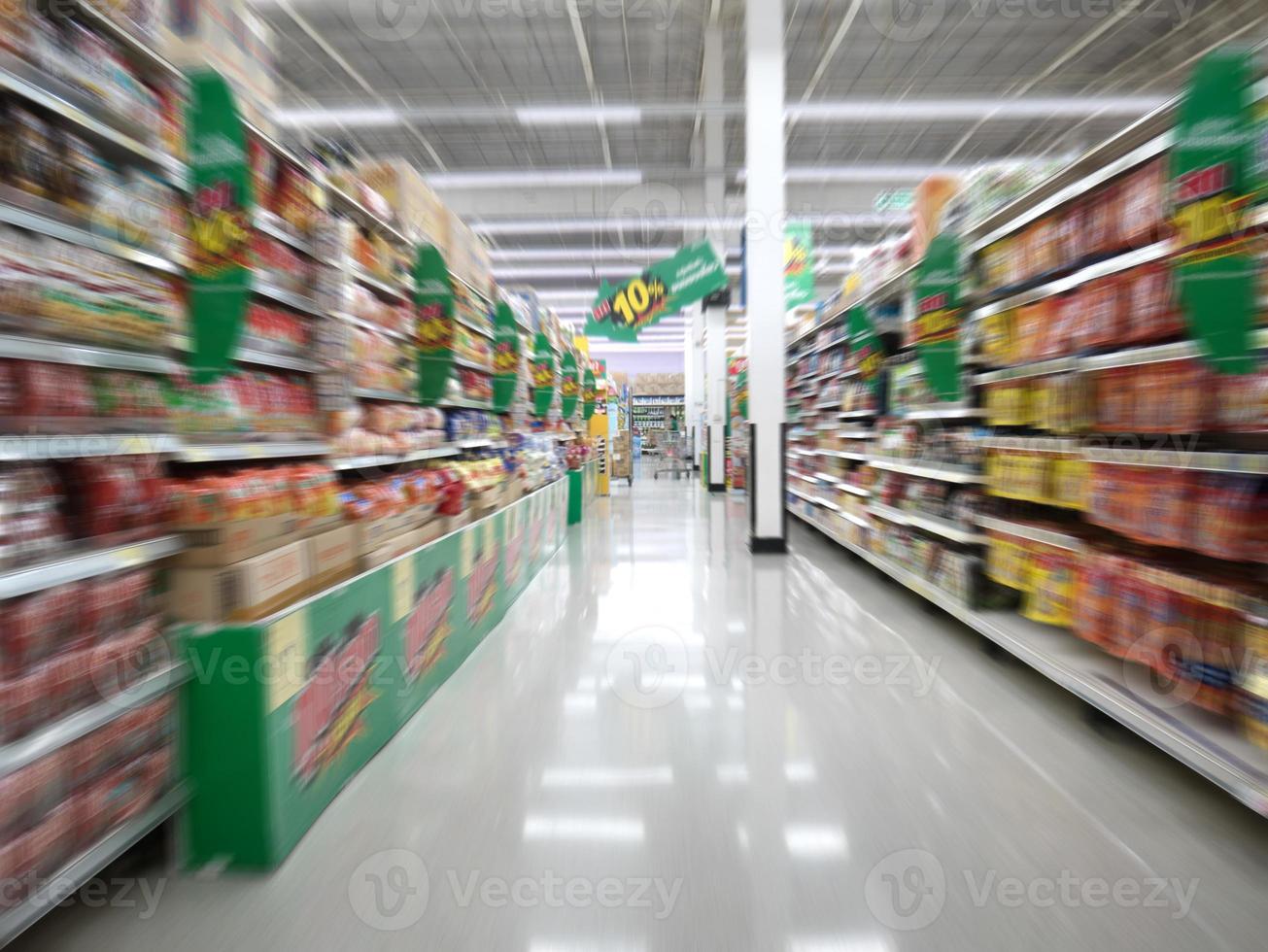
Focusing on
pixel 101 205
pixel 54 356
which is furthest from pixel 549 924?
pixel 101 205

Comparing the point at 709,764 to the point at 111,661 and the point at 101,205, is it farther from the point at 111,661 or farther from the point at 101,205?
the point at 101,205

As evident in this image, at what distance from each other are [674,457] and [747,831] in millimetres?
17099

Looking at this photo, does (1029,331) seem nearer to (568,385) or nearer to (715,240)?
(568,385)

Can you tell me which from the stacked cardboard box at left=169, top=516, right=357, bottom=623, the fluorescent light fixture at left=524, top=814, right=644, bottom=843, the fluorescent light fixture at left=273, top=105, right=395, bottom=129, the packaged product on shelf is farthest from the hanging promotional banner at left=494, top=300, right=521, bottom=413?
the fluorescent light fixture at left=273, top=105, right=395, bottom=129

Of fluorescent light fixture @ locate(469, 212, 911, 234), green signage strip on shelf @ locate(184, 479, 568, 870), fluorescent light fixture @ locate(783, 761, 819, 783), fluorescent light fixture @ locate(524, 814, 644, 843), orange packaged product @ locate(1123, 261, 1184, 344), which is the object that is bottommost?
fluorescent light fixture @ locate(783, 761, 819, 783)

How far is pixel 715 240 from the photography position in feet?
33.0

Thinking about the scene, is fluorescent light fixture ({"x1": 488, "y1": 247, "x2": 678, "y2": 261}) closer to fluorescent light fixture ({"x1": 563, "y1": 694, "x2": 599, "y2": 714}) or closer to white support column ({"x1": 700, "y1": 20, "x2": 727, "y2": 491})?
white support column ({"x1": 700, "y1": 20, "x2": 727, "y2": 491})

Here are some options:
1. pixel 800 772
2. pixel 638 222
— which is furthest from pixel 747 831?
pixel 638 222

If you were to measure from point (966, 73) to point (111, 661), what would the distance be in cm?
966

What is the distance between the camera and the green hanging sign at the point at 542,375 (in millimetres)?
5742

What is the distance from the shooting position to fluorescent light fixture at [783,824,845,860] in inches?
61.9

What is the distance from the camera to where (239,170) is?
152cm

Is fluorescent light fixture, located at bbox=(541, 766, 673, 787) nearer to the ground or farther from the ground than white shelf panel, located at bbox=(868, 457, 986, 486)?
nearer to the ground

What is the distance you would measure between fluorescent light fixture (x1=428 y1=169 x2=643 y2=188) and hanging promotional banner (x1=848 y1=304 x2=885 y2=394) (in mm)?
5646
